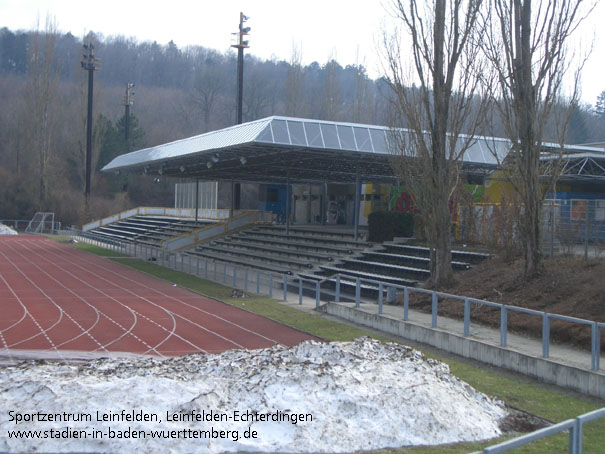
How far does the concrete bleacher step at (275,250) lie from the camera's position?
2709cm

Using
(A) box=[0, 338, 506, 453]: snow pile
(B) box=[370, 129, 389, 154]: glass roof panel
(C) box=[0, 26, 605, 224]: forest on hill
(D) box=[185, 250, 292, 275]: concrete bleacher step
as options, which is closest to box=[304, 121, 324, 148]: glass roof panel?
(B) box=[370, 129, 389, 154]: glass roof panel

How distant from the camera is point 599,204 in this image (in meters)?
18.8

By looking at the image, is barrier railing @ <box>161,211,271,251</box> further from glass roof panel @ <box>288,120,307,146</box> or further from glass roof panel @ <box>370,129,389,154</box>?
glass roof panel @ <box>370,129,389,154</box>

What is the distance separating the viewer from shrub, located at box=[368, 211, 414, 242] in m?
25.4

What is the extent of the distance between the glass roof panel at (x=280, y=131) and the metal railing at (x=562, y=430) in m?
17.9

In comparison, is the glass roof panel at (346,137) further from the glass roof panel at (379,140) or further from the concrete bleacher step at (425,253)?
the concrete bleacher step at (425,253)

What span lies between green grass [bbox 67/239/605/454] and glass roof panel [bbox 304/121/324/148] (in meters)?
5.81

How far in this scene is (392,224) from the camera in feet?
83.6

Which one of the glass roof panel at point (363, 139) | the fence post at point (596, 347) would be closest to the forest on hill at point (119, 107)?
the glass roof panel at point (363, 139)

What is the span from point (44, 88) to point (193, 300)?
50893 mm

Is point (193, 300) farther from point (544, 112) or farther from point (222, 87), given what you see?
point (222, 87)

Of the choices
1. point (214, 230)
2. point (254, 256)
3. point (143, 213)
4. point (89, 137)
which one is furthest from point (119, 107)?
point (254, 256)

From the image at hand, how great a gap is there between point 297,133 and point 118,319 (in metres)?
9.69

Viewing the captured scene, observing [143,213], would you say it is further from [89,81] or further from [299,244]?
[299,244]
